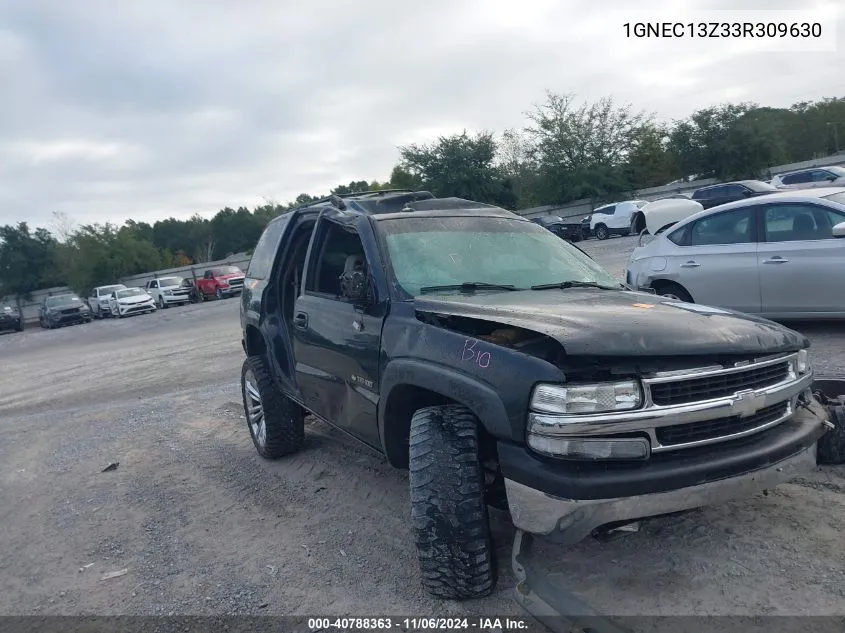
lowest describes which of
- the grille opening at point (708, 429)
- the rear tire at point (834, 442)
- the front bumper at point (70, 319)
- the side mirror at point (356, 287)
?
the front bumper at point (70, 319)

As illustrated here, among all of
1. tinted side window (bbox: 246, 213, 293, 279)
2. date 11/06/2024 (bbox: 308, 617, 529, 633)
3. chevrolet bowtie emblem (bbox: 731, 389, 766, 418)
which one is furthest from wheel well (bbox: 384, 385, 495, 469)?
tinted side window (bbox: 246, 213, 293, 279)

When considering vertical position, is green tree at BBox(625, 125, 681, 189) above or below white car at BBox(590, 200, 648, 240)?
above

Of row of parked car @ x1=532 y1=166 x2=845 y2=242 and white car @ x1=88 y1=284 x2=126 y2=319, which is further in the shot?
white car @ x1=88 y1=284 x2=126 y2=319

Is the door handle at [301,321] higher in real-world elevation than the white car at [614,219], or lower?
higher

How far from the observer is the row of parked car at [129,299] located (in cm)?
3111

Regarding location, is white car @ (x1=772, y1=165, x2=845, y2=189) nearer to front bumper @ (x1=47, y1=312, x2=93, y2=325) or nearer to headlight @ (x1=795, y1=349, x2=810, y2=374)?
headlight @ (x1=795, y1=349, x2=810, y2=374)

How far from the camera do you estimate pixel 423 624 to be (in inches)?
119

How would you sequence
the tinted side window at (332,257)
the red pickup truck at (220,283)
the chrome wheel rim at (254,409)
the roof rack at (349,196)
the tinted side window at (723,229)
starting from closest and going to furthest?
the tinted side window at (332,257), the roof rack at (349,196), the chrome wheel rim at (254,409), the tinted side window at (723,229), the red pickup truck at (220,283)

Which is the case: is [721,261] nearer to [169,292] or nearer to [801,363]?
[801,363]

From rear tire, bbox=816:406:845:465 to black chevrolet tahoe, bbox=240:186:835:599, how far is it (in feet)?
2.06

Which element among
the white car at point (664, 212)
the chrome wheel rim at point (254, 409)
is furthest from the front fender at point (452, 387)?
the white car at point (664, 212)

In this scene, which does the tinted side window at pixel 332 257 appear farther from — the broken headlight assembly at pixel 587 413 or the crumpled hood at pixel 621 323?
the broken headlight assembly at pixel 587 413

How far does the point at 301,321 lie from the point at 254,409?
1.46 m

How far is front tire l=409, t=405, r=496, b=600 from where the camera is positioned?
116 inches
